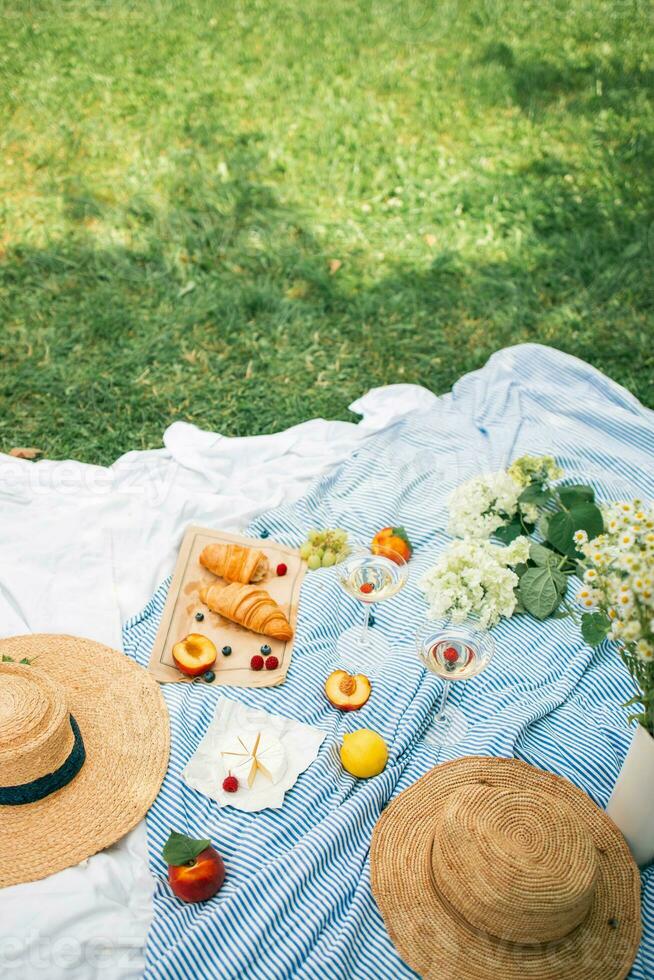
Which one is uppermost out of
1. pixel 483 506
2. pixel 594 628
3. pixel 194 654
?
pixel 594 628

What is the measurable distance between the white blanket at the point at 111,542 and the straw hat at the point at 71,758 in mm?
69

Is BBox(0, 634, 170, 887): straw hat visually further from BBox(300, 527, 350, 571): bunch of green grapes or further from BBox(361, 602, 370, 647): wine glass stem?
BBox(300, 527, 350, 571): bunch of green grapes

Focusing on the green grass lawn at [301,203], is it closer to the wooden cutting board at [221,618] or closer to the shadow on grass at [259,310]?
the shadow on grass at [259,310]

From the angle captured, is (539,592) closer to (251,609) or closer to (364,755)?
(364,755)

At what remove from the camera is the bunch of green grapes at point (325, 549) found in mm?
4570

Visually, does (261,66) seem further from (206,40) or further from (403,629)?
(403,629)

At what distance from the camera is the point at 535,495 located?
4.54m

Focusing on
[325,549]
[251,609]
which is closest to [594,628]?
[251,609]

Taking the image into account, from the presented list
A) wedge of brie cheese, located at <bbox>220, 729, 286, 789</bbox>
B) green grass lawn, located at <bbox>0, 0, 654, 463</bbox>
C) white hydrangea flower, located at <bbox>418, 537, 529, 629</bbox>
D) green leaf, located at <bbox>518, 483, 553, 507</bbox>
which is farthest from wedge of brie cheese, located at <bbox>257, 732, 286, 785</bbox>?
green grass lawn, located at <bbox>0, 0, 654, 463</bbox>

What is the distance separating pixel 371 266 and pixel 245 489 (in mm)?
2766

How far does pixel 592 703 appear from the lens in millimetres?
3863

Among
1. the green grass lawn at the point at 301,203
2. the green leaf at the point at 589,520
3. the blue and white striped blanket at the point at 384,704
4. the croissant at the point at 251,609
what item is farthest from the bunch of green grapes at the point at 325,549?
the green grass lawn at the point at 301,203

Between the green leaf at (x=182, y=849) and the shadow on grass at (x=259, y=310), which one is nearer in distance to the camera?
the green leaf at (x=182, y=849)

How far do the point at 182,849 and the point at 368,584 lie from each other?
4.47ft
